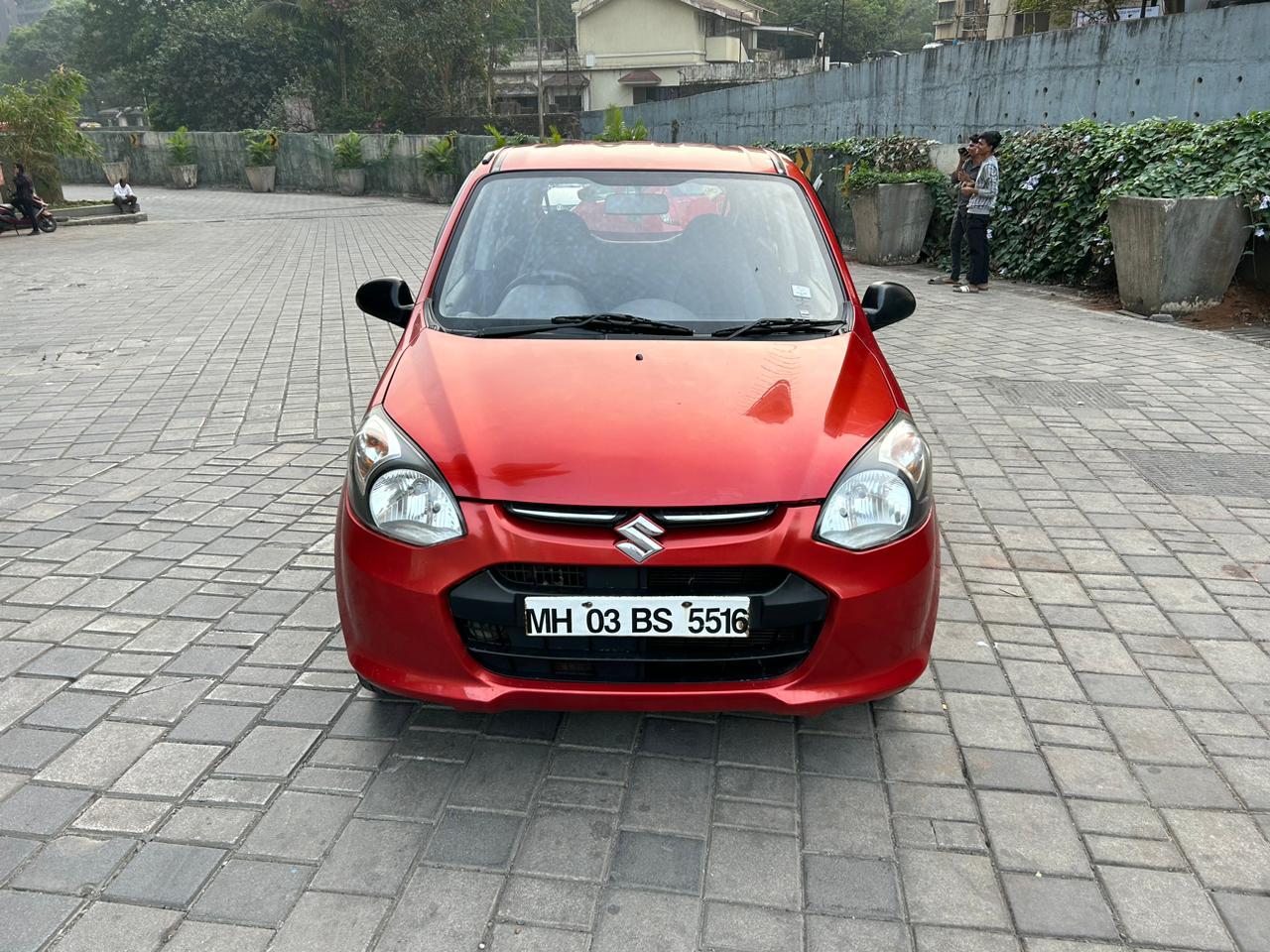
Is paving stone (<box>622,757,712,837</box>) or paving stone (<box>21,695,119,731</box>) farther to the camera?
paving stone (<box>21,695,119,731</box>)

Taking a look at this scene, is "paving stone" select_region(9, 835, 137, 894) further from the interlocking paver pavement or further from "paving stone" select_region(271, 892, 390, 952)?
"paving stone" select_region(271, 892, 390, 952)

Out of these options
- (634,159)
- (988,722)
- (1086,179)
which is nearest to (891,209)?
(1086,179)

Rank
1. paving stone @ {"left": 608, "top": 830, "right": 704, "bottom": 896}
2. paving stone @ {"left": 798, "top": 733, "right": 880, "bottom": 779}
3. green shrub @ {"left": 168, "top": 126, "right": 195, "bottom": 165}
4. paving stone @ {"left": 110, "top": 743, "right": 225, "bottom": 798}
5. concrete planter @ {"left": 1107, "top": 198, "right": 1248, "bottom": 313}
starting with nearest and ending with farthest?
paving stone @ {"left": 608, "top": 830, "right": 704, "bottom": 896}, paving stone @ {"left": 110, "top": 743, "right": 225, "bottom": 798}, paving stone @ {"left": 798, "top": 733, "right": 880, "bottom": 779}, concrete planter @ {"left": 1107, "top": 198, "right": 1248, "bottom": 313}, green shrub @ {"left": 168, "top": 126, "right": 195, "bottom": 165}

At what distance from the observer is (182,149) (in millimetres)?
36656

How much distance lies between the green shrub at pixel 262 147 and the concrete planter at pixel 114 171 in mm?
6526

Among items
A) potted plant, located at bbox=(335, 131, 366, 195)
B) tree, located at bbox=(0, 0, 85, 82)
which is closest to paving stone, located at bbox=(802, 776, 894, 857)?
potted plant, located at bbox=(335, 131, 366, 195)

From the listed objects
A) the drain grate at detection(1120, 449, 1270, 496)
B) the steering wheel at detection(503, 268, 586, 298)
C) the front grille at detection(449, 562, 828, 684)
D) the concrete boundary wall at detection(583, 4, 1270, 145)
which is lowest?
the drain grate at detection(1120, 449, 1270, 496)

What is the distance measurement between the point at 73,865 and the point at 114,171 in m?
42.6

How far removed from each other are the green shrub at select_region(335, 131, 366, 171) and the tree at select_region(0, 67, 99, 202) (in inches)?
421

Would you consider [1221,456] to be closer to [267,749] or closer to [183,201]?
[267,749]

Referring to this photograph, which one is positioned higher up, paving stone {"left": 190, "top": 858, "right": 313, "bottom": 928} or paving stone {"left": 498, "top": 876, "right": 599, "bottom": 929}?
paving stone {"left": 190, "top": 858, "right": 313, "bottom": 928}

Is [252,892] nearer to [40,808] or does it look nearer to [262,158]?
[40,808]

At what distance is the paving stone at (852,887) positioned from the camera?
2.27 m

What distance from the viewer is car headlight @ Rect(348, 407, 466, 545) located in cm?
256
